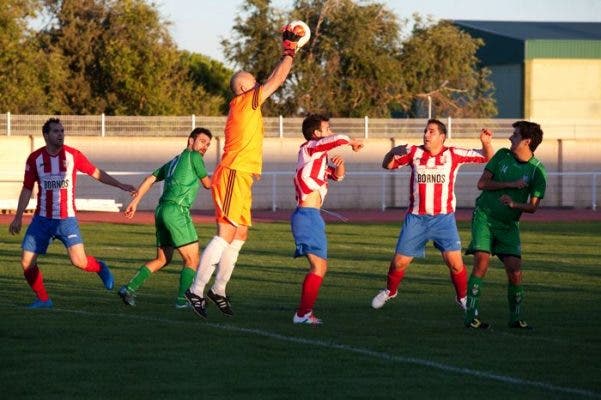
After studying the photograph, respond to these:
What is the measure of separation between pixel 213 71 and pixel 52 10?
9163mm

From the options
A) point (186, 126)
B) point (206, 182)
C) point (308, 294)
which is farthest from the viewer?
point (186, 126)

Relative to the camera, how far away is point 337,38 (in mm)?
58438

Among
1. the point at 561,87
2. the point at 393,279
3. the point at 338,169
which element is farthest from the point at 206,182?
the point at 561,87

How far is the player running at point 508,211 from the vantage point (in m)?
11.5

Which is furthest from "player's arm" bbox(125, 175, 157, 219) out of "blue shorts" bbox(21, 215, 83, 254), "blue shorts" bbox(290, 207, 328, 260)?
"blue shorts" bbox(290, 207, 328, 260)

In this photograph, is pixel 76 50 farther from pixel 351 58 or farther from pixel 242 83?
pixel 242 83

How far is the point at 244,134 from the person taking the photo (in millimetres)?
11508

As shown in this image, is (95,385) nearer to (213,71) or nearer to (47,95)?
(47,95)

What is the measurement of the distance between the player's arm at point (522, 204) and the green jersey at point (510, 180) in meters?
0.05

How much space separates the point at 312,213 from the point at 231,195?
26.9 inches

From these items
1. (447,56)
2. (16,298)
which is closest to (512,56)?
(447,56)

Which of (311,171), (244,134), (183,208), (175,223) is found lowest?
(175,223)

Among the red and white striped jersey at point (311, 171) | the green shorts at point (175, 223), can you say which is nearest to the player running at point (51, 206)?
the green shorts at point (175, 223)

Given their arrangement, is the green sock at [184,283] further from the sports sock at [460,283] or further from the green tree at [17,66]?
the green tree at [17,66]
